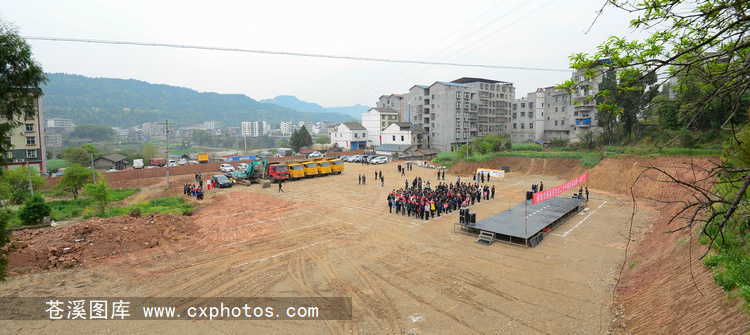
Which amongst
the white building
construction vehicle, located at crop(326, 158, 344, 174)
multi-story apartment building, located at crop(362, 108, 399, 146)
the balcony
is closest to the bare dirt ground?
construction vehicle, located at crop(326, 158, 344, 174)

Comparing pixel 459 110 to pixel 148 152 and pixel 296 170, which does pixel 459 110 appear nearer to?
pixel 296 170

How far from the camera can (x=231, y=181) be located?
36562 millimetres

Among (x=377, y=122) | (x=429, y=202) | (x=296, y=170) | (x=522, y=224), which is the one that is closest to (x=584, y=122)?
(x=377, y=122)

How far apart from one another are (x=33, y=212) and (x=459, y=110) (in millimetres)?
60485

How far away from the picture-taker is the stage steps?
648 inches

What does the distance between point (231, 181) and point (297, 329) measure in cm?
3009

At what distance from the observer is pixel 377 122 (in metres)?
78.1

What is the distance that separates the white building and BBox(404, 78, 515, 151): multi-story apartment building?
11526mm

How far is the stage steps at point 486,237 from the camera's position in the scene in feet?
54.0

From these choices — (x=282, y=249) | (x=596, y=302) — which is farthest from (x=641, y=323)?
(x=282, y=249)

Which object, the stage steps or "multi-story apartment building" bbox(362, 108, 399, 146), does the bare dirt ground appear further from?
"multi-story apartment building" bbox(362, 108, 399, 146)

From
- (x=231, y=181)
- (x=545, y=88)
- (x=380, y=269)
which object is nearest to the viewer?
(x=380, y=269)

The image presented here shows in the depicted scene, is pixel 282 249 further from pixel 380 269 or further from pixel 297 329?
pixel 297 329

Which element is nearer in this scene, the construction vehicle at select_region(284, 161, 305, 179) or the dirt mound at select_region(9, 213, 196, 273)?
the dirt mound at select_region(9, 213, 196, 273)
